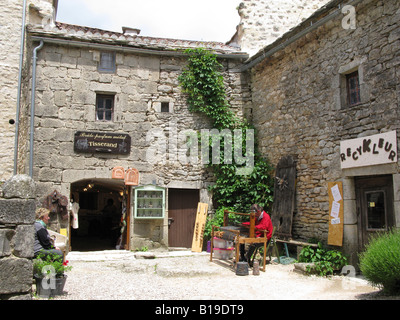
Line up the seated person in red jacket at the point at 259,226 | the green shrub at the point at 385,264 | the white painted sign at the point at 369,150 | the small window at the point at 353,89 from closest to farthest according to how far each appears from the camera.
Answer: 1. the green shrub at the point at 385,264
2. the white painted sign at the point at 369,150
3. the small window at the point at 353,89
4. the seated person in red jacket at the point at 259,226

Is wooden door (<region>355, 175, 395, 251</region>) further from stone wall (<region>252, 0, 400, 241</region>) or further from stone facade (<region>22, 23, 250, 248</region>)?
stone facade (<region>22, 23, 250, 248</region>)

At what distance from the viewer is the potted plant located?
181 inches

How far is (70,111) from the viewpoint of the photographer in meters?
8.81

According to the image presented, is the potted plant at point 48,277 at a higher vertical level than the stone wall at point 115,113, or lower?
lower

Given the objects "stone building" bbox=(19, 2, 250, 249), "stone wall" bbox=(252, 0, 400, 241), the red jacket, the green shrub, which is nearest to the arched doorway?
"stone building" bbox=(19, 2, 250, 249)

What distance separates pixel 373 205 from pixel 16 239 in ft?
17.9

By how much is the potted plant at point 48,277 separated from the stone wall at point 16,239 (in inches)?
15.9

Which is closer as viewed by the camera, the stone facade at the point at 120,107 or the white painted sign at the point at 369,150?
the white painted sign at the point at 369,150

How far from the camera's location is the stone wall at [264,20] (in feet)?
33.4

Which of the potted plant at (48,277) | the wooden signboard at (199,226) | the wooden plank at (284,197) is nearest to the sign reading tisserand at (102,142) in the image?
the wooden signboard at (199,226)

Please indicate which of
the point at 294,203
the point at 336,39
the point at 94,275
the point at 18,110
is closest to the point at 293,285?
the point at 294,203

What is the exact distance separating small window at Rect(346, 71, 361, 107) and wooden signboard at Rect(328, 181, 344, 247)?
1504mm

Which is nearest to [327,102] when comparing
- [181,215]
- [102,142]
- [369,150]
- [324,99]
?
[324,99]

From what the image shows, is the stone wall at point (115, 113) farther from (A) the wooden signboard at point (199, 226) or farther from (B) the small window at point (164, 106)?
(A) the wooden signboard at point (199, 226)
